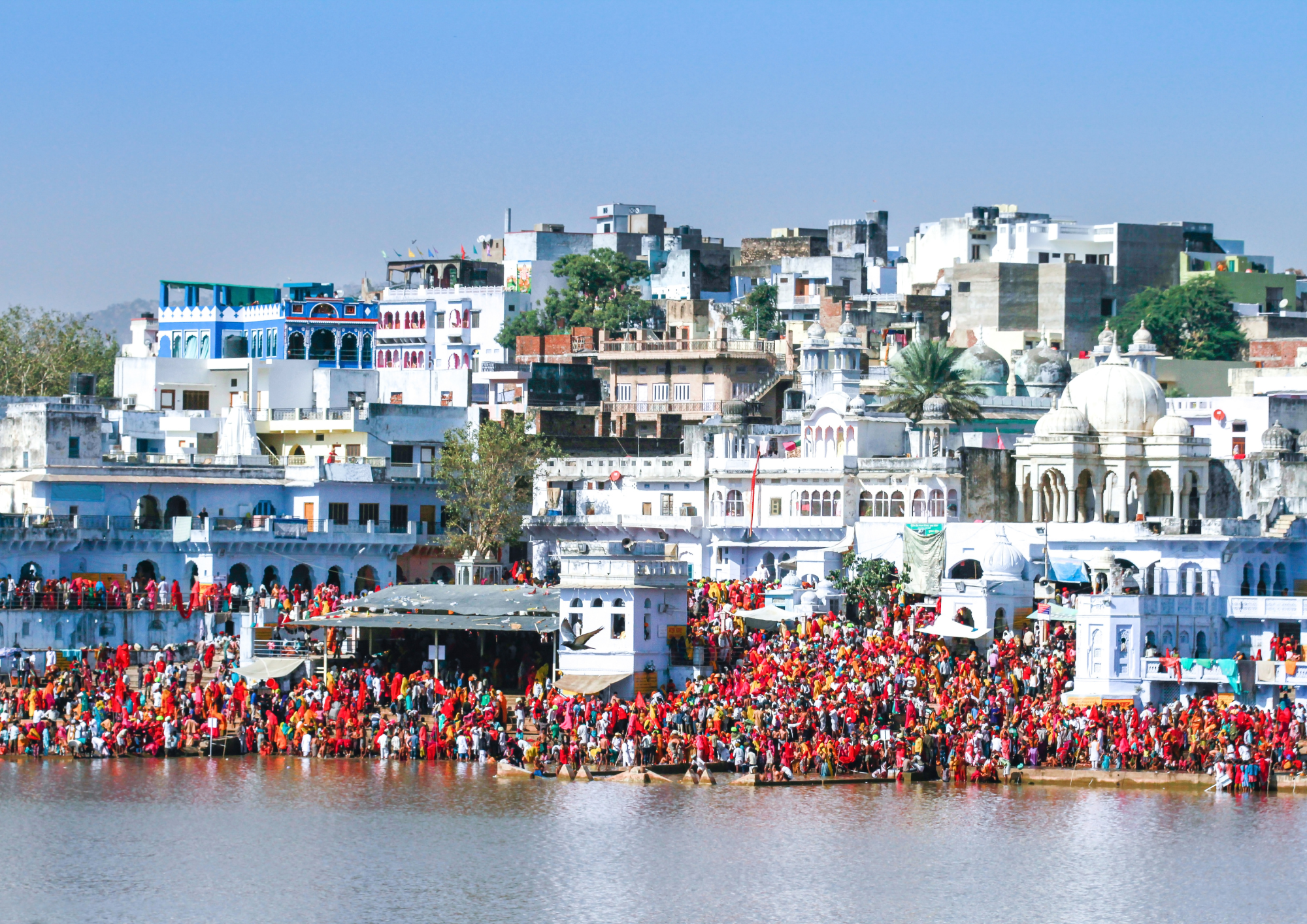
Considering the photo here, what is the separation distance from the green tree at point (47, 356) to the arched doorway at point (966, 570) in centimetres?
3724

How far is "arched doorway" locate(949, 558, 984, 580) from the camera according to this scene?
62938mm

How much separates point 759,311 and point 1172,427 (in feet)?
119

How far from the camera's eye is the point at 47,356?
9375cm

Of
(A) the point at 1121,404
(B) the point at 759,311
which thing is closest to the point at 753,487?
(A) the point at 1121,404

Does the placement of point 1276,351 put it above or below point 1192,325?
below

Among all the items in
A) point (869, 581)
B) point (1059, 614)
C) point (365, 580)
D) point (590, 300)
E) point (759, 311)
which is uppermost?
point (590, 300)

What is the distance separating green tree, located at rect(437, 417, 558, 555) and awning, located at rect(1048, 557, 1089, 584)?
53.0 ft

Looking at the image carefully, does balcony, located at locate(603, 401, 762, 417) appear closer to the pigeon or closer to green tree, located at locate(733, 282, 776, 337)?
green tree, located at locate(733, 282, 776, 337)

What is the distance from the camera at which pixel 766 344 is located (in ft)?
299

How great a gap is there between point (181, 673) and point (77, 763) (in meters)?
5.44

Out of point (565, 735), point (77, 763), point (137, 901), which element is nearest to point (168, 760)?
point (77, 763)

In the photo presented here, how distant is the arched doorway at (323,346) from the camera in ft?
280

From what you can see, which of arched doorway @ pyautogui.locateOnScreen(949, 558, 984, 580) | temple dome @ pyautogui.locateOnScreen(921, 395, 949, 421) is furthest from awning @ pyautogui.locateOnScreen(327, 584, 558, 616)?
temple dome @ pyautogui.locateOnScreen(921, 395, 949, 421)

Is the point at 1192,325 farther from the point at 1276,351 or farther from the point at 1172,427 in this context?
the point at 1172,427
